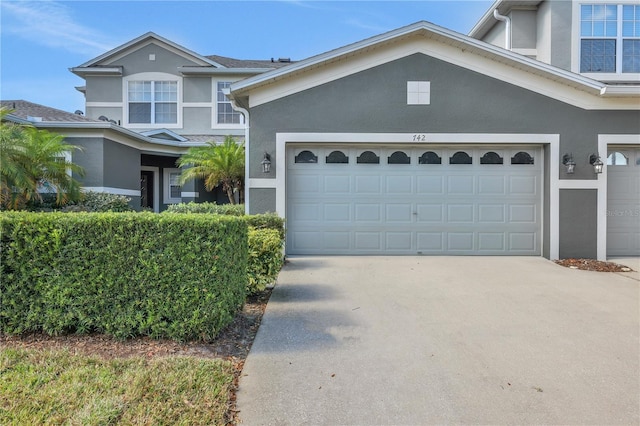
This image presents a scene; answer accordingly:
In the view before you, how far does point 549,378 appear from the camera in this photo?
3156 mm

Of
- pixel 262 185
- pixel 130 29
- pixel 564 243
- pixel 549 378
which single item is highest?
pixel 130 29

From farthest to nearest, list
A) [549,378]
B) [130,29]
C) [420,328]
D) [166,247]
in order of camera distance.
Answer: [130,29] → [420,328] → [166,247] → [549,378]

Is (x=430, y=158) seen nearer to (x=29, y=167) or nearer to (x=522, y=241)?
(x=522, y=241)

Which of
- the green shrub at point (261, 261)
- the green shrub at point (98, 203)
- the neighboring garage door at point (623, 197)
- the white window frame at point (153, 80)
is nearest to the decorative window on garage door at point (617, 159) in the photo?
the neighboring garage door at point (623, 197)

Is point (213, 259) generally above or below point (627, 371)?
above

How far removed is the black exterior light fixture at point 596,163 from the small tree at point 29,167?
40.7ft

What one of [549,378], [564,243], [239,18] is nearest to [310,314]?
[549,378]

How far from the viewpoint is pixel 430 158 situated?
28.3 feet

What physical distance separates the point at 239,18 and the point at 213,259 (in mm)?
8051

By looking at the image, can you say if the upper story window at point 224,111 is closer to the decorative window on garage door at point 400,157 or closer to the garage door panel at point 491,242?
the decorative window on garage door at point 400,157

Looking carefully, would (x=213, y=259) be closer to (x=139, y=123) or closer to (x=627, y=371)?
(x=627, y=371)

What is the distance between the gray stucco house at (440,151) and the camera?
818 cm

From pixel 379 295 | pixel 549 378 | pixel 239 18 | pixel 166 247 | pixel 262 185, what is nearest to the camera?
pixel 549 378

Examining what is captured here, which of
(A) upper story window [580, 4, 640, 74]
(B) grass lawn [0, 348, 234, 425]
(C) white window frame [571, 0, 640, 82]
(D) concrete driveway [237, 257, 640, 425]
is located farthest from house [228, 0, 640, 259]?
(B) grass lawn [0, 348, 234, 425]
